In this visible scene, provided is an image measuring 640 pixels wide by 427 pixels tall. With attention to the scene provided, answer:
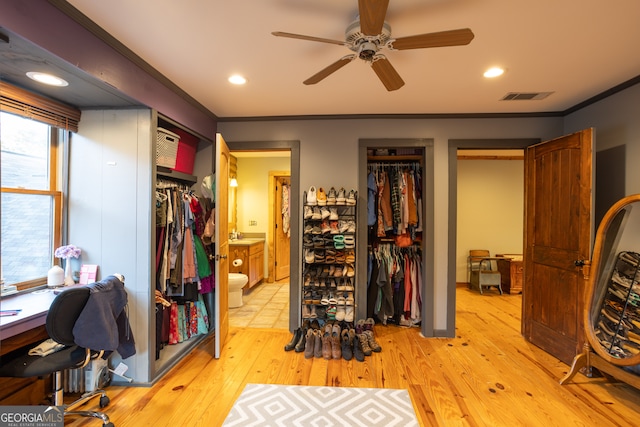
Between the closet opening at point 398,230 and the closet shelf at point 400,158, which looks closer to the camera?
the closet opening at point 398,230

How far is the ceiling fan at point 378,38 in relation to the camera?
120cm

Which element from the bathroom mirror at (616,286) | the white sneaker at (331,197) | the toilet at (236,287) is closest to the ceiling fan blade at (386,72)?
the white sneaker at (331,197)

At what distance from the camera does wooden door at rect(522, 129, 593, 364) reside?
2.35 metres

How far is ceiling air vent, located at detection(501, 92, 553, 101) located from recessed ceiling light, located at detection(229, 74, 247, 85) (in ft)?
7.77

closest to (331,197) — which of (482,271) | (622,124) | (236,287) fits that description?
(236,287)

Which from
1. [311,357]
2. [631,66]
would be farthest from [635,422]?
[631,66]

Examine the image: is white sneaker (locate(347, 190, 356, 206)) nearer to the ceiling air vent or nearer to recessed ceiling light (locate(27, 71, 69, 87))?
the ceiling air vent

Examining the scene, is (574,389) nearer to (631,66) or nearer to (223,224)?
(631,66)

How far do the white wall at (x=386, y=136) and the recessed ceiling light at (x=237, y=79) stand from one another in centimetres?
84

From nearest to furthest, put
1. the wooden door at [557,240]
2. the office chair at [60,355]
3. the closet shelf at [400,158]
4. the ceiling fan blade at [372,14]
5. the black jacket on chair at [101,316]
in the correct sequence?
the ceiling fan blade at [372,14]
the office chair at [60,355]
the black jacket on chair at [101,316]
the wooden door at [557,240]
the closet shelf at [400,158]

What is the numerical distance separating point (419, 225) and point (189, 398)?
8.75 feet

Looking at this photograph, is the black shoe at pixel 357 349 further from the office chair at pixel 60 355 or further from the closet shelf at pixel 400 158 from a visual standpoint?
the closet shelf at pixel 400 158

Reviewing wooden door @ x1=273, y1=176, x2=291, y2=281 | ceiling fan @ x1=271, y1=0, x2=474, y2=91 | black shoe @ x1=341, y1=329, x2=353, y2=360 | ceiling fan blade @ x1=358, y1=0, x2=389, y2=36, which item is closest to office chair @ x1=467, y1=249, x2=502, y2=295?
black shoe @ x1=341, y1=329, x2=353, y2=360
